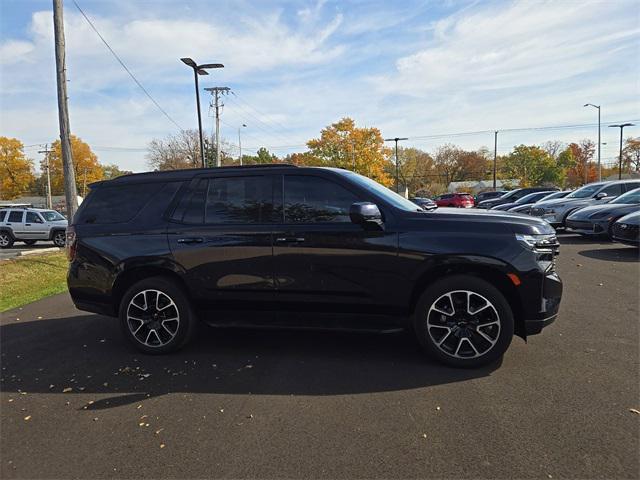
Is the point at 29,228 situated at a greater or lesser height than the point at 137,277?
lesser

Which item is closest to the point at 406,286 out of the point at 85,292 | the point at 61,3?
the point at 85,292

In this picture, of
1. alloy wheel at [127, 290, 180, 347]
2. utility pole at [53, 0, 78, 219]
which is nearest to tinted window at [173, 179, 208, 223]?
alloy wheel at [127, 290, 180, 347]

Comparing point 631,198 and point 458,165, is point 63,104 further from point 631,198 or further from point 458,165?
point 458,165

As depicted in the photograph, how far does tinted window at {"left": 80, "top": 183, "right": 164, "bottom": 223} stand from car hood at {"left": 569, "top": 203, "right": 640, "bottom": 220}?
11677 mm

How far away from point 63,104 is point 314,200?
34.5 ft

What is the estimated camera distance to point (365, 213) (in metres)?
3.72

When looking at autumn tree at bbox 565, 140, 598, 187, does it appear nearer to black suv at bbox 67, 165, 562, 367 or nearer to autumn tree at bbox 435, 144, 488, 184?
autumn tree at bbox 435, 144, 488, 184

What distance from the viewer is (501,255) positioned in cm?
373

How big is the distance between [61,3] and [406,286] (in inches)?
482

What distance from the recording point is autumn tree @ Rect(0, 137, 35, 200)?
7494 cm

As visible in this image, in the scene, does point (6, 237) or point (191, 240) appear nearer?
point (191, 240)

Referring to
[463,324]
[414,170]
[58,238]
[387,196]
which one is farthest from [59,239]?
[414,170]

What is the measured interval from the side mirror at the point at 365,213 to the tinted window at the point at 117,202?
2.14 meters

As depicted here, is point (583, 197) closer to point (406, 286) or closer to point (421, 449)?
point (406, 286)
